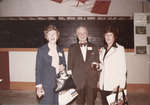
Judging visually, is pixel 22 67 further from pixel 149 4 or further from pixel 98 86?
pixel 149 4

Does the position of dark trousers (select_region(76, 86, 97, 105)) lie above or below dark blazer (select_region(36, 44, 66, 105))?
below

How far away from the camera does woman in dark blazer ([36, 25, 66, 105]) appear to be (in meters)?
2.32

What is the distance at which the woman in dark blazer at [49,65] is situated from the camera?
2.32 m

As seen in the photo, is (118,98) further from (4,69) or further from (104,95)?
(4,69)

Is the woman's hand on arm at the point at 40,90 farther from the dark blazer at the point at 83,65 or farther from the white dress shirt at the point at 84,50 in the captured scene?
the white dress shirt at the point at 84,50

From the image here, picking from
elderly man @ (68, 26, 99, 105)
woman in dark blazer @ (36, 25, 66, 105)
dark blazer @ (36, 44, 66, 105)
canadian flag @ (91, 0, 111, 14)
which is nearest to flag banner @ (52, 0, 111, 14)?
canadian flag @ (91, 0, 111, 14)

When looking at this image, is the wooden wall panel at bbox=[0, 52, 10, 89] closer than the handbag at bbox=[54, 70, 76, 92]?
No

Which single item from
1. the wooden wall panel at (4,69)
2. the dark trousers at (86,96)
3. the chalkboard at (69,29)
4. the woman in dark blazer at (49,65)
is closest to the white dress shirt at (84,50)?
the chalkboard at (69,29)

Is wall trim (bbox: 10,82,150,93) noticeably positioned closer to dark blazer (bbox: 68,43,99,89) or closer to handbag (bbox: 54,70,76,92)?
handbag (bbox: 54,70,76,92)

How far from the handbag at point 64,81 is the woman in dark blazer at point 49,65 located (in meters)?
0.04

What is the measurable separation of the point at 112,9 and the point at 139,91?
1.02 metres

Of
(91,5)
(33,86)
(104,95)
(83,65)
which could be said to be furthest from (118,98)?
(91,5)

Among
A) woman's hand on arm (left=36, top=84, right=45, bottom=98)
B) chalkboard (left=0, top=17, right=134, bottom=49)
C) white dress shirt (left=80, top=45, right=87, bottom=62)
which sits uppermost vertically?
chalkboard (left=0, top=17, right=134, bottom=49)

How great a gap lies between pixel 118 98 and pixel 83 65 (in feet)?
1.90
